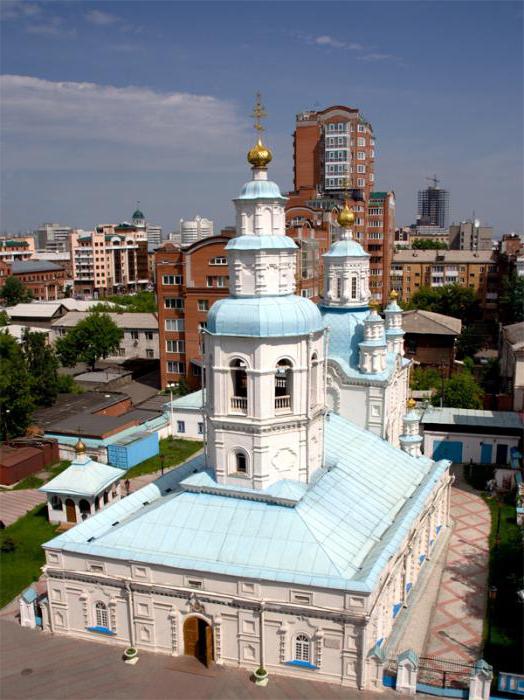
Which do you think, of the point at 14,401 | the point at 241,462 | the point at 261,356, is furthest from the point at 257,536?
the point at 14,401

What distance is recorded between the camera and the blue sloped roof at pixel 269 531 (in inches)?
619

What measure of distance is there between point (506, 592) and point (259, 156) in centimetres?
1624

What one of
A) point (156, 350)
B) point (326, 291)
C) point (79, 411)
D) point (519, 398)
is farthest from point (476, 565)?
point (156, 350)

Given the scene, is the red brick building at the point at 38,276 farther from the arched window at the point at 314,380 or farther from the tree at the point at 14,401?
the arched window at the point at 314,380

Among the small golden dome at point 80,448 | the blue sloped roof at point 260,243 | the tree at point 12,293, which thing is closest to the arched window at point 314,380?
the blue sloped roof at point 260,243

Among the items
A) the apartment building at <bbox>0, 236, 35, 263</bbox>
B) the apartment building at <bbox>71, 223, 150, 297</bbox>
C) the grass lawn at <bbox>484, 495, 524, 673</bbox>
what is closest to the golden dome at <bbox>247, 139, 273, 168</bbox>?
the grass lawn at <bbox>484, 495, 524, 673</bbox>

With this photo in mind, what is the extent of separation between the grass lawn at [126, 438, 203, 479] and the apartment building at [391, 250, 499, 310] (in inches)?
2130

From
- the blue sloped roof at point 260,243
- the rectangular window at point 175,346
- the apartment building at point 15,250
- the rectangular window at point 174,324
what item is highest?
the apartment building at point 15,250

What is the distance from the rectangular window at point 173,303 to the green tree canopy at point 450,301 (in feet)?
122

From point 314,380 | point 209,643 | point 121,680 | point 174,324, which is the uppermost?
point 314,380

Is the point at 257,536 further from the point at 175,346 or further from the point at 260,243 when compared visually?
the point at 175,346

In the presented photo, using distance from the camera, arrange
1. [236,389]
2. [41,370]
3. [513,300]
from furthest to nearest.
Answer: [513,300] → [41,370] → [236,389]

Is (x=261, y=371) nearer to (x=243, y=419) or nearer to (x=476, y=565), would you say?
(x=243, y=419)

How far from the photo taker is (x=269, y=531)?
1648 centimetres
